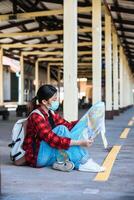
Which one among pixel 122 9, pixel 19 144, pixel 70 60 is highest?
pixel 122 9

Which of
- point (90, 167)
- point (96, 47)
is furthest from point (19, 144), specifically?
point (96, 47)

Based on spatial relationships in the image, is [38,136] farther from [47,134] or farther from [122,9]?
[122,9]

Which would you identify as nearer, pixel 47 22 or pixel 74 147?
pixel 74 147

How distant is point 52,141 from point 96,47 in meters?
11.3

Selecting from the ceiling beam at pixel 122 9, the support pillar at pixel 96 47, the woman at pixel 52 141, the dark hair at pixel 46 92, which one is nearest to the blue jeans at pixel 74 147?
the woman at pixel 52 141

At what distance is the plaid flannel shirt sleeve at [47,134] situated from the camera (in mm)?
6895

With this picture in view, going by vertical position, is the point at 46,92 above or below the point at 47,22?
below

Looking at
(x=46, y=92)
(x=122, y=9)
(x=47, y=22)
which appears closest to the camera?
(x=46, y=92)

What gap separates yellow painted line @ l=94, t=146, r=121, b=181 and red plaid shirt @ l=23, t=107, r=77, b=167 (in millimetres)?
608

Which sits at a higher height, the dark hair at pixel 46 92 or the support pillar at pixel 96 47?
the support pillar at pixel 96 47

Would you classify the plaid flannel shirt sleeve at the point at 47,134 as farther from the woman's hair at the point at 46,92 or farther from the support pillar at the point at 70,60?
the support pillar at the point at 70,60

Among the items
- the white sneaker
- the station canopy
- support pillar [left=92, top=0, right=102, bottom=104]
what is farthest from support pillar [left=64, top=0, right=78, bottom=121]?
the station canopy

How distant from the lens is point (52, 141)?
23.0 ft

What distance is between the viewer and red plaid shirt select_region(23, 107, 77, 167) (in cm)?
696
